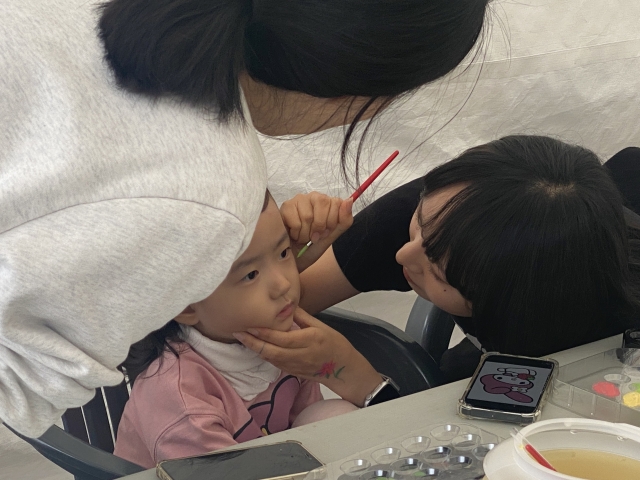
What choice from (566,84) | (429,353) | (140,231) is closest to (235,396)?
(429,353)

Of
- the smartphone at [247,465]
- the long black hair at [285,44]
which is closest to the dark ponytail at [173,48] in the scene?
the long black hair at [285,44]

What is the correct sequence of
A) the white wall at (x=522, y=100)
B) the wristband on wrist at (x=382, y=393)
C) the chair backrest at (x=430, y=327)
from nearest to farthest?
the wristband on wrist at (x=382, y=393) < the chair backrest at (x=430, y=327) < the white wall at (x=522, y=100)

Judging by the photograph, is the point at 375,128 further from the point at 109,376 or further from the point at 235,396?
the point at 109,376

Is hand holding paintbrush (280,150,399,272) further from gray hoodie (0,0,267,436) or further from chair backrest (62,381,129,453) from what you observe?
gray hoodie (0,0,267,436)

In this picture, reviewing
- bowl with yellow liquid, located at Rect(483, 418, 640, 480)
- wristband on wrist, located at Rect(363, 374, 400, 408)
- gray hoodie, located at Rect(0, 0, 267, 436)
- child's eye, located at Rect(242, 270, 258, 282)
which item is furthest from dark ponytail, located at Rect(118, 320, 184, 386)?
bowl with yellow liquid, located at Rect(483, 418, 640, 480)

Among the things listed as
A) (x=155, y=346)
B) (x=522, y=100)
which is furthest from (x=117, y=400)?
(x=522, y=100)

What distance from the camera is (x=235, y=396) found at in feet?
2.80

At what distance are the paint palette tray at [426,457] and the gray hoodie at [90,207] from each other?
175 millimetres

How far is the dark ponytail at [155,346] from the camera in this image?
84 cm

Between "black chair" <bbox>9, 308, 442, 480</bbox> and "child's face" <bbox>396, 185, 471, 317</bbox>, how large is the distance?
97 mm

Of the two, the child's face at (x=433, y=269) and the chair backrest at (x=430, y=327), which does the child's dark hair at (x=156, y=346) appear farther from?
the chair backrest at (x=430, y=327)

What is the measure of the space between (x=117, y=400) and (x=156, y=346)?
143 millimetres

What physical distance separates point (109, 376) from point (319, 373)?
0.43 metres

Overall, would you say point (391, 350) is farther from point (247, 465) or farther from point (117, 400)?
point (247, 465)
